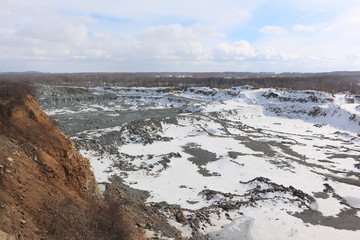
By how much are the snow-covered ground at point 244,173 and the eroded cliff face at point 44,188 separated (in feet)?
14.8

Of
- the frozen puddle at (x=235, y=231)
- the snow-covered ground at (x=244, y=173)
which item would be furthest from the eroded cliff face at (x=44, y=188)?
the frozen puddle at (x=235, y=231)

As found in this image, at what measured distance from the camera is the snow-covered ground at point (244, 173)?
40.8 feet

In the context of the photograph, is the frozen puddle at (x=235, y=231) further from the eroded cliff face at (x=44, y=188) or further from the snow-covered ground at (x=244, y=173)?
the eroded cliff face at (x=44, y=188)

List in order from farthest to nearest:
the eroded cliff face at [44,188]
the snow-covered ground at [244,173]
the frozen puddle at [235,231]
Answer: the snow-covered ground at [244,173] < the frozen puddle at [235,231] < the eroded cliff face at [44,188]

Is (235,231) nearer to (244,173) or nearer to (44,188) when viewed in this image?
(244,173)

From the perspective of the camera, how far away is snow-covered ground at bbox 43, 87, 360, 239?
12.4 m

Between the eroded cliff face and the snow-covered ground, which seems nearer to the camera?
the eroded cliff face

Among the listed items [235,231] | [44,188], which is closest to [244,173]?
[235,231]

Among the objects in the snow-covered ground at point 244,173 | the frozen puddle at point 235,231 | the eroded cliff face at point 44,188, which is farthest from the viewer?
the snow-covered ground at point 244,173

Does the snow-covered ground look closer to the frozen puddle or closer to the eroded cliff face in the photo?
the frozen puddle

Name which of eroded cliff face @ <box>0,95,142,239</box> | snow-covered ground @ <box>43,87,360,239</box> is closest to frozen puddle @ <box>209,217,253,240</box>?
snow-covered ground @ <box>43,87,360,239</box>

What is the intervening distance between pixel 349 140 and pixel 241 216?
95.1ft

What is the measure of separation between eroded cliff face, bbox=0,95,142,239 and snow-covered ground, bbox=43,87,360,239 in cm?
450

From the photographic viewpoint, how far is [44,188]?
7.61 metres
